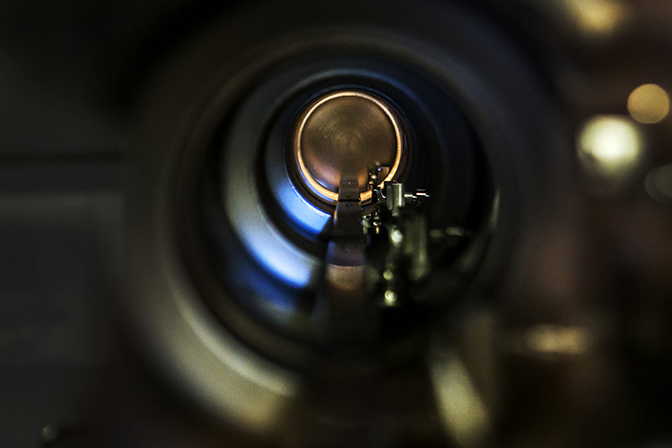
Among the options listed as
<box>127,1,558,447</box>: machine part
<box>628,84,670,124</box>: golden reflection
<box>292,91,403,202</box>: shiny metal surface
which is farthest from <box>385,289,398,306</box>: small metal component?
<box>292,91,403,202</box>: shiny metal surface

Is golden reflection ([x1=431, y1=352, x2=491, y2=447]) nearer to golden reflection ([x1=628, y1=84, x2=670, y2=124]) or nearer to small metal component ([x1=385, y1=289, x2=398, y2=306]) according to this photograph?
small metal component ([x1=385, y1=289, x2=398, y2=306])

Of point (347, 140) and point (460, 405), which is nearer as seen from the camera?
point (460, 405)

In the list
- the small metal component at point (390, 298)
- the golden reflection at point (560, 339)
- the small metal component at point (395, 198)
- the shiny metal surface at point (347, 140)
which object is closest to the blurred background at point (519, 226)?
the golden reflection at point (560, 339)

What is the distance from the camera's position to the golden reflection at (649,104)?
1.75ft

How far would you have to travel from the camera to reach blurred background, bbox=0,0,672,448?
20.4 inches

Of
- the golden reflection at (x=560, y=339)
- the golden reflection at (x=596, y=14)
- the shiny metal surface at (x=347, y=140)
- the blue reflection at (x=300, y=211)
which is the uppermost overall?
the shiny metal surface at (x=347, y=140)

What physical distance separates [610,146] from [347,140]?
0.86 m

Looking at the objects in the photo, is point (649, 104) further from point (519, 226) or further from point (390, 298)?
point (390, 298)

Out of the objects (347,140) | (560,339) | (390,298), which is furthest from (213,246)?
(347,140)

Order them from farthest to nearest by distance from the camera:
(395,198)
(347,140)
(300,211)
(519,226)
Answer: (347,140) → (300,211) → (395,198) → (519,226)

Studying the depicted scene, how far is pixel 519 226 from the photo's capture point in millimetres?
514

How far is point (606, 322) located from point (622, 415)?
0.30 ft

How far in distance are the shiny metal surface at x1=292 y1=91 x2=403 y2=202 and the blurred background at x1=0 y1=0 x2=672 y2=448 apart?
2.41ft

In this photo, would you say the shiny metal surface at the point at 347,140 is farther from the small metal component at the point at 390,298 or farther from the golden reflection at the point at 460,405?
the golden reflection at the point at 460,405
